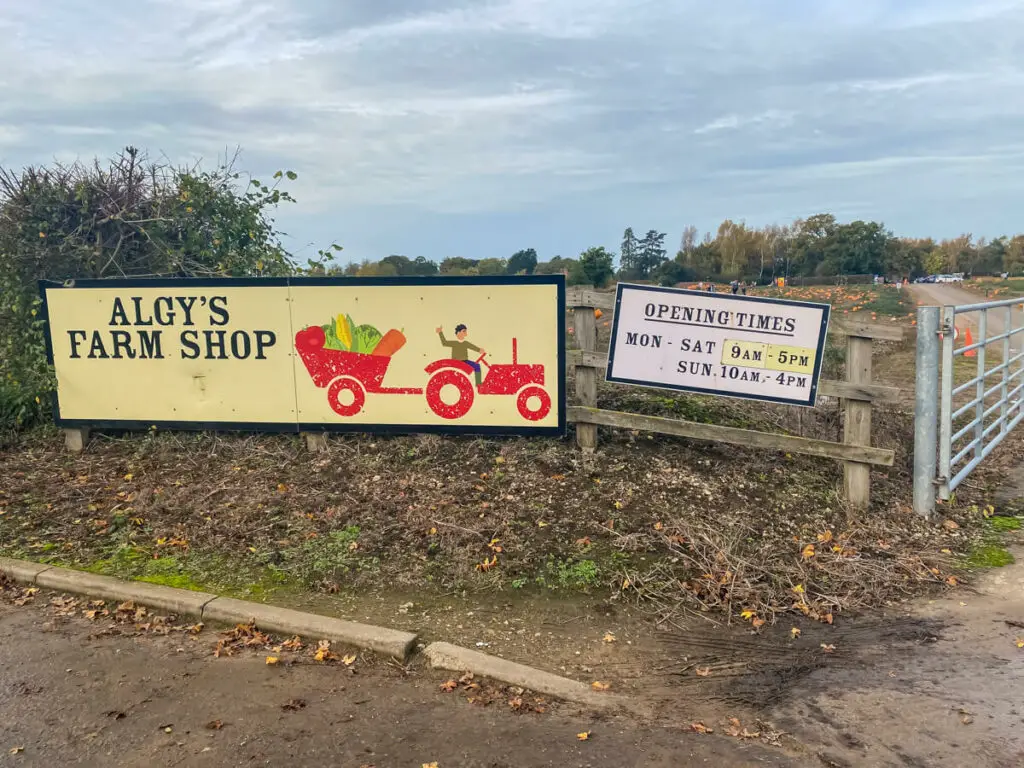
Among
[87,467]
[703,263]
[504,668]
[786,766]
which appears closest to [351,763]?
[504,668]

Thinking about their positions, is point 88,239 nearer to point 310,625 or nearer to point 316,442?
point 316,442

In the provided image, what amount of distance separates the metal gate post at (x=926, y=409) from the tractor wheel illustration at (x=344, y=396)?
457cm

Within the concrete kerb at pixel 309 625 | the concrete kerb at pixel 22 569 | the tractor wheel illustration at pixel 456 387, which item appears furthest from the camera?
the tractor wheel illustration at pixel 456 387

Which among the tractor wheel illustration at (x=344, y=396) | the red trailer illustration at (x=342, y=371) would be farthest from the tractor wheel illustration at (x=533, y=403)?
the tractor wheel illustration at (x=344, y=396)

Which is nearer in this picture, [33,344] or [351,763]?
[351,763]

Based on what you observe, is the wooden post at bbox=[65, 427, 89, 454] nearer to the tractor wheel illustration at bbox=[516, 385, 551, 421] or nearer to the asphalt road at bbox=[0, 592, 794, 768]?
the asphalt road at bbox=[0, 592, 794, 768]

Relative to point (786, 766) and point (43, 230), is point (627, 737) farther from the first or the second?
point (43, 230)

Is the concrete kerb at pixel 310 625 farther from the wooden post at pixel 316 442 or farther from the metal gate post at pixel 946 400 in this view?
the metal gate post at pixel 946 400

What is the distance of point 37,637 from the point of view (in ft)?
13.8

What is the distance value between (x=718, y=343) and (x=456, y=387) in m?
2.24

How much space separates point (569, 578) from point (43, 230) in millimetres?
7554

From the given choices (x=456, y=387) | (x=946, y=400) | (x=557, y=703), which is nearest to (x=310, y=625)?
(x=557, y=703)

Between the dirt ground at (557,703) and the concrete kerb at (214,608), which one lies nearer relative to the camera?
the dirt ground at (557,703)

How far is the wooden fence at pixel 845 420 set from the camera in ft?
18.9
